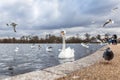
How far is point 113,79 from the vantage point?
14.7 metres

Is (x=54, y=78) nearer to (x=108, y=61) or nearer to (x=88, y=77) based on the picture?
(x=88, y=77)

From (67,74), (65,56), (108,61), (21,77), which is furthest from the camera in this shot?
(65,56)

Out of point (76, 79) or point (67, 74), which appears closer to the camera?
point (76, 79)

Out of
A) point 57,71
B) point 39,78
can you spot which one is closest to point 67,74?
point 57,71

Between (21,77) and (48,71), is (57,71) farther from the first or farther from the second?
(21,77)

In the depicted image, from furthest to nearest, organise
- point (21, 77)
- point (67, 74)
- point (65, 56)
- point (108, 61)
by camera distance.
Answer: point (65, 56) → point (108, 61) → point (67, 74) → point (21, 77)

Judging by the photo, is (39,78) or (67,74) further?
(67,74)

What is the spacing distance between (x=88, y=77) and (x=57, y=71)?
2.18m

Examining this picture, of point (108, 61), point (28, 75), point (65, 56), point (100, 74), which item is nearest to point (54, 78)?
point (28, 75)

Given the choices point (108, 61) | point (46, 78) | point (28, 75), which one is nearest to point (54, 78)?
point (46, 78)

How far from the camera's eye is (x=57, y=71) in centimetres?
1652

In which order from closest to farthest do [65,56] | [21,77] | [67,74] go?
[21,77] → [67,74] → [65,56]

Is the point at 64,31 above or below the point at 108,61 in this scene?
above

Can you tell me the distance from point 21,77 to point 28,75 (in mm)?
587
